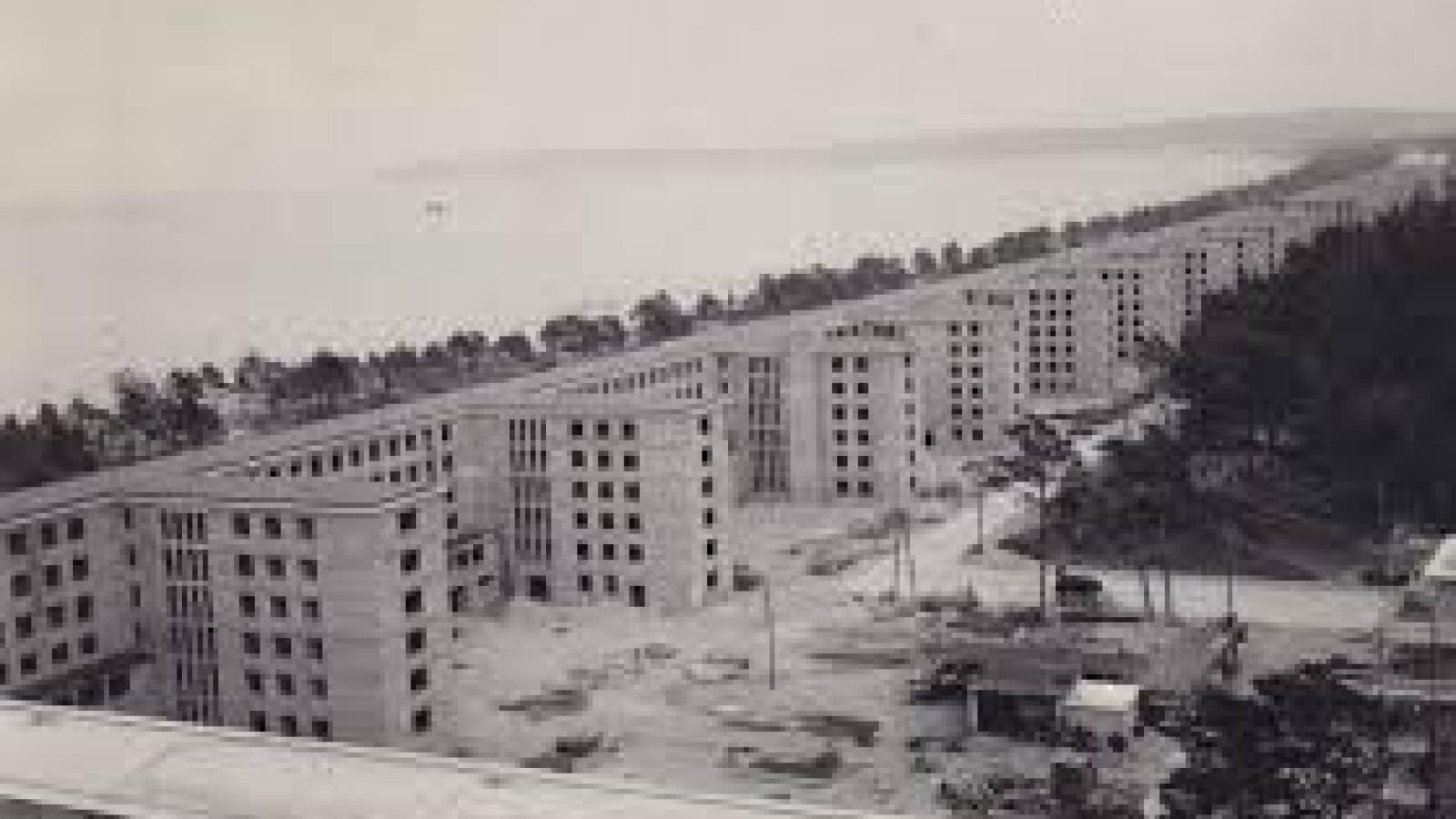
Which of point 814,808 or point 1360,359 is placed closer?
A: point 814,808

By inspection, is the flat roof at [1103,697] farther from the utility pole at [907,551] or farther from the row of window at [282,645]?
the row of window at [282,645]

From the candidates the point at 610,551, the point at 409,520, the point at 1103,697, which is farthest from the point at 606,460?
the point at 1103,697

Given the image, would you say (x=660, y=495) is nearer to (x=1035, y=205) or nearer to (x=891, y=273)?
(x=891, y=273)

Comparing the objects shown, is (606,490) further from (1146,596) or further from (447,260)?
(447,260)

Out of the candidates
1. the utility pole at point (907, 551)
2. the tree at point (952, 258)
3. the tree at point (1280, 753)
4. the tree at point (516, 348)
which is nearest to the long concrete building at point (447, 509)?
the utility pole at point (907, 551)

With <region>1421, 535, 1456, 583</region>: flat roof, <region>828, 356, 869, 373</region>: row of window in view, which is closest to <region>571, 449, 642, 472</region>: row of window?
<region>828, 356, 869, 373</region>: row of window

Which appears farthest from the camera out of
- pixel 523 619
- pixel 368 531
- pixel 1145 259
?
pixel 1145 259

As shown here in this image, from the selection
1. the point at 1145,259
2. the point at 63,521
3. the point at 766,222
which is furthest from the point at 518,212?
the point at 63,521
